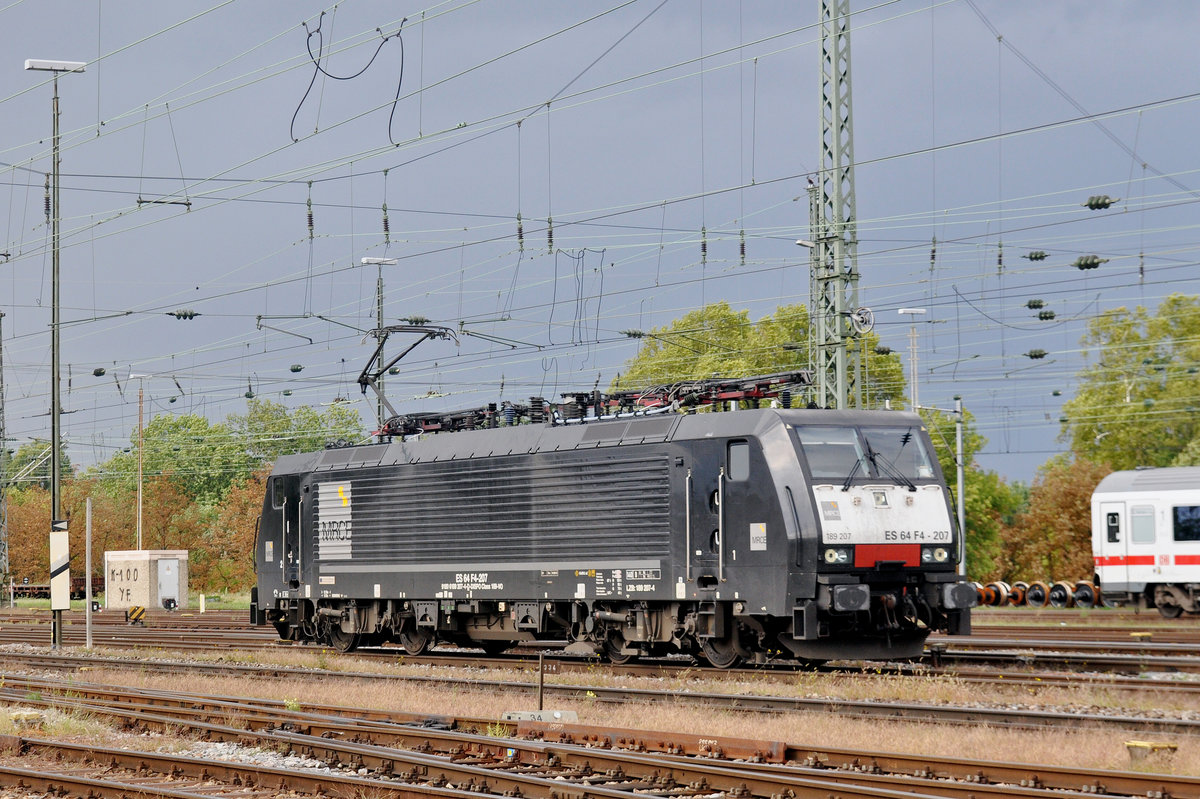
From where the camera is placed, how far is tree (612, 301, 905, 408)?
189 feet

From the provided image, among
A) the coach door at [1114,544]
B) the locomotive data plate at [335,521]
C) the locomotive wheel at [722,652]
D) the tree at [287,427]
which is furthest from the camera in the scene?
the tree at [287,427]

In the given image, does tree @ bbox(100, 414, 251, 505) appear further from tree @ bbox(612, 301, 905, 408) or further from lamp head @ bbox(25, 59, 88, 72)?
lamp head @ bbox(25, 59, 88, 72)

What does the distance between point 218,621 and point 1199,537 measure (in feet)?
88.7

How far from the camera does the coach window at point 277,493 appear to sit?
2849cm

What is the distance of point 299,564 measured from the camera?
27.7 m

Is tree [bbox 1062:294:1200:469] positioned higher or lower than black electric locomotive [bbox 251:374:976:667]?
higher

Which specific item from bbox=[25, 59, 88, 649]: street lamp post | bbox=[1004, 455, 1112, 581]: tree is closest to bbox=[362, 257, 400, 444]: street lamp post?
bbox=[25, 59, 88, 649]: street lamp post

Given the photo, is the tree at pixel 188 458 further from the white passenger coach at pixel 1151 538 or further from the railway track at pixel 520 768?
the railway track at pixel 520 768

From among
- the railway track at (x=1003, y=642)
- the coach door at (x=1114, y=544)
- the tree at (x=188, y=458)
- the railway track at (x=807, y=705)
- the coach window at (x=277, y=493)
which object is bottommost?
the railway track at (x=1003, y=642)

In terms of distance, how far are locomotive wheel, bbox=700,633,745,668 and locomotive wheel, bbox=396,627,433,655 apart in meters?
6.97

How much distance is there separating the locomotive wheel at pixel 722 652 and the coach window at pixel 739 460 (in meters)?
2.45

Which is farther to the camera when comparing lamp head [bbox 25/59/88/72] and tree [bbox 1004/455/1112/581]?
tree [bbox 1004/455/1112/581]

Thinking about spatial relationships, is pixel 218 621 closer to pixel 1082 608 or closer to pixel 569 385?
pixel 569 385

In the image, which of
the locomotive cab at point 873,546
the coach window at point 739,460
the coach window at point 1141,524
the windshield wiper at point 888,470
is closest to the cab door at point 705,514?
the coach window at point 739,460
